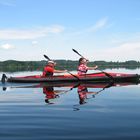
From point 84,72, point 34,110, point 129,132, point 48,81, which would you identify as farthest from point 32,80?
point 129,132

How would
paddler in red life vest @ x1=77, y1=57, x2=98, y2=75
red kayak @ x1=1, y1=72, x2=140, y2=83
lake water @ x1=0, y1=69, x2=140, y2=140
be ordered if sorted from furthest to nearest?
paddler in red life vest @ x1=77, y1=57, x2=98, y2=75
red kayak @ x1=1, y1=72, x2=140, y2=83
lake water @ x1=0, y1=69, x2=140, y2=140

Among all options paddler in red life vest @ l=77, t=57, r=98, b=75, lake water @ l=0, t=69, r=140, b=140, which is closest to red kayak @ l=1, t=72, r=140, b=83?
paddler in red life vest @ l=77, t=57, r=98, b=75

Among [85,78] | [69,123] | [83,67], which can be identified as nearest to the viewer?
[69,123]

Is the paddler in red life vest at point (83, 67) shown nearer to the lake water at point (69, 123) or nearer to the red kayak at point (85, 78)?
→ the red kayak at point (85, 78)

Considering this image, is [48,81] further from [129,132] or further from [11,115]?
[129,132]

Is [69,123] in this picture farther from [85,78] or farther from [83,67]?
[83,67]

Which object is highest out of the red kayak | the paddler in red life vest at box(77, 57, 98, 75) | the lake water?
the paddler in red life vest at box(77, 57, 98, 75)

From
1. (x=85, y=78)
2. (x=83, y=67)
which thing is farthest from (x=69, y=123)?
(x=83, y=67)

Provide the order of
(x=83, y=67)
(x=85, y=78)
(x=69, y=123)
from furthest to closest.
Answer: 1. (x=83, y=67)
2. (x=85, y=78)
3. (x=69, y=123)

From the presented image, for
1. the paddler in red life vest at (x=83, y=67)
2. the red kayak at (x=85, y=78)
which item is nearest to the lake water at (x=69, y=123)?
the red kayak at (x=85, y=78)

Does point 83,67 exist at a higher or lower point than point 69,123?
higher

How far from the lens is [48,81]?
31594 millimetres

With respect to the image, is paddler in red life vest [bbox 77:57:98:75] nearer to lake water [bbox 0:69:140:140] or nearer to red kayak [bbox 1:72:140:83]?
→ red kayak [bbox 1:72:140:83]

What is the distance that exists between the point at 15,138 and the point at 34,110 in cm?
562
